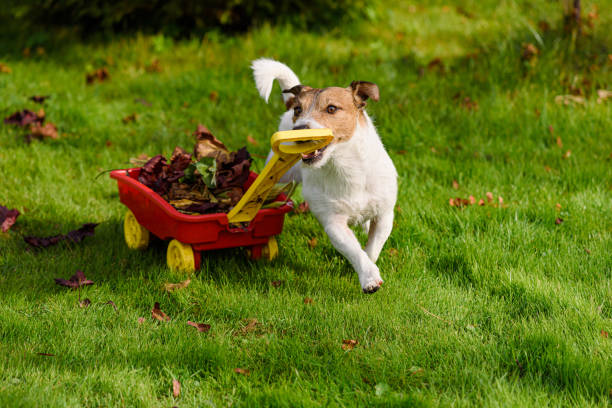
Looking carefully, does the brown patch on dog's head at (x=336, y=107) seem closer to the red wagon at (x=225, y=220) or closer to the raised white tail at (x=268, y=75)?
the red wagon at (x=225, y=220)

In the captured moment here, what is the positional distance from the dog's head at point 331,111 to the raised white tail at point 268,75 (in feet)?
0.87

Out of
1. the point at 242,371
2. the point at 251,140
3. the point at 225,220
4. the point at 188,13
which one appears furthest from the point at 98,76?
the point at 242,371

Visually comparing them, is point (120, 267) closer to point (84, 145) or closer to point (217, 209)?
point (217, 209)

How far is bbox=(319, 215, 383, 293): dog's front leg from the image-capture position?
339 centimetres

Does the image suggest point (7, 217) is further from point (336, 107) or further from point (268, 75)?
point (336, 107)

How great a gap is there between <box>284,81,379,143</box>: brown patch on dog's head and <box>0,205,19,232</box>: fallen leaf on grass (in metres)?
2.33

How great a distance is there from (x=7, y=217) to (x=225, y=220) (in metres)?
1.89

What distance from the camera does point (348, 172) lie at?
371cm

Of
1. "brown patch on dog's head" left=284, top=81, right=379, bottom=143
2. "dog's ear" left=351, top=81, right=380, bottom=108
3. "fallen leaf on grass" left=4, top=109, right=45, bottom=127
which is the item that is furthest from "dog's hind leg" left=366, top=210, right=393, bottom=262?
"fallen leaf on grass" left=4, top=109, right=45, bottom=127

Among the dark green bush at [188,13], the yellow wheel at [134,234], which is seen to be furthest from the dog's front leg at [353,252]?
the dark green bush at [188,13]

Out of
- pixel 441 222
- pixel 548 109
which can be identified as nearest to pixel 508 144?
pixel 548 109

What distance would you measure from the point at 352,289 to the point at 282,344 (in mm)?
757

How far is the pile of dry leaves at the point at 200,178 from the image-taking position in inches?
163

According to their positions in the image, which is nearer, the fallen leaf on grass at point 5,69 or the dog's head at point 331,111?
the dog's head at point 331,111
